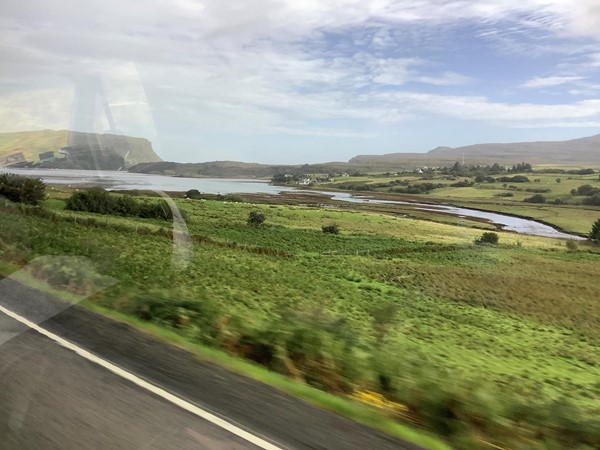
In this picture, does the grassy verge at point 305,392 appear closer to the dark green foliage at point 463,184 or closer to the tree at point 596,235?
the tree at point 596,235

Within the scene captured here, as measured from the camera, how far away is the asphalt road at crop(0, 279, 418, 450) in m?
3.97

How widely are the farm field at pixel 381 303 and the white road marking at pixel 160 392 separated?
1460 mm

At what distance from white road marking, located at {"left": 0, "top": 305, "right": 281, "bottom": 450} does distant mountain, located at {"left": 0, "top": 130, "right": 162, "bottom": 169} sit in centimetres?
1427

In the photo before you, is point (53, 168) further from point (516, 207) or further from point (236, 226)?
point (516, 207)

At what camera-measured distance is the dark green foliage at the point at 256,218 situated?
34.0m

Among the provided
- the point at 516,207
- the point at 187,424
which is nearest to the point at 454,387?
the point at 187,424

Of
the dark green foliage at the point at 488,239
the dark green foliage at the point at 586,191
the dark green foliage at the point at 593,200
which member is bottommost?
the dark green foliage at the point at 488,239

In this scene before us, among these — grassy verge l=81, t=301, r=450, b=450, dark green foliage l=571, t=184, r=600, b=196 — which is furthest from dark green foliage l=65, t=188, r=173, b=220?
dark green foliage l=571, t=184, r=600, b=196

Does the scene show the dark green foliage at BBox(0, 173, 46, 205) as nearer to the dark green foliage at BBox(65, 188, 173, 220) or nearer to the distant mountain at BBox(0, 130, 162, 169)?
the distant mountain at BBox(0, 130, 162, 169)

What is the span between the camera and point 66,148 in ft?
67.5

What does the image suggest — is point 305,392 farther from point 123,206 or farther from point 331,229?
point 331,229

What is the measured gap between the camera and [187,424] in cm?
421

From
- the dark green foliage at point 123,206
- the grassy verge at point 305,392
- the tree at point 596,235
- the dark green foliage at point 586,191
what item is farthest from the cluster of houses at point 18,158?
the dark green foliage at point 586,191

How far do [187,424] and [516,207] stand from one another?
64429 mm
